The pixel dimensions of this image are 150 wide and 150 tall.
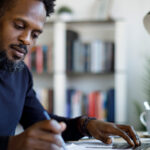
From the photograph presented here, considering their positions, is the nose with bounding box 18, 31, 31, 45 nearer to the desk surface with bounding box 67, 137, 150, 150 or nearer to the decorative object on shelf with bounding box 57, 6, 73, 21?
the desk surface with bounding box 67, 137, 150, 150

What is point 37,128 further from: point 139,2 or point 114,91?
point 139,2

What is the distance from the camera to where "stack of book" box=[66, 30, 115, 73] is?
250 centimetres

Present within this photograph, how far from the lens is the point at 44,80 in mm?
2795

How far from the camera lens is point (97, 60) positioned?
98.2 inches

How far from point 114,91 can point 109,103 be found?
0.12 meters

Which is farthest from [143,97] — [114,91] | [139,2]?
[139,2]

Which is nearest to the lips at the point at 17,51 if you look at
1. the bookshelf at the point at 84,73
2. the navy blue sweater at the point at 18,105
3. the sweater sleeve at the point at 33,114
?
the navy blue sweater at the point at 18,105

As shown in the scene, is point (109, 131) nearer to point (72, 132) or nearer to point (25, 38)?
point (72, 132)

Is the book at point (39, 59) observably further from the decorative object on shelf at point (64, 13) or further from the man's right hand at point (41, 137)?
the man's right hand at point (41, 137)

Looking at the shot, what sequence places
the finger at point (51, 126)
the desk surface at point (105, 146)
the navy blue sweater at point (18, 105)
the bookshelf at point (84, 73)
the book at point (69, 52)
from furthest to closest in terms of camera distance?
the book at point (69, 52), the bookshelf at point (84, 73), the navy blue sweater at point (18, 105), the desk surface at point (105, 146), the finger at point (51, 126)

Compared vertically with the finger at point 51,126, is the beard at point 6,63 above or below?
above

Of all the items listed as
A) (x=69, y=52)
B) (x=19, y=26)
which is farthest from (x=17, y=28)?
(x=69, y=52)

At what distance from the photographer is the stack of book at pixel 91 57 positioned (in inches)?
98.3

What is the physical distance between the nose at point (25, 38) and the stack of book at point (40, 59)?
5.56 feet
